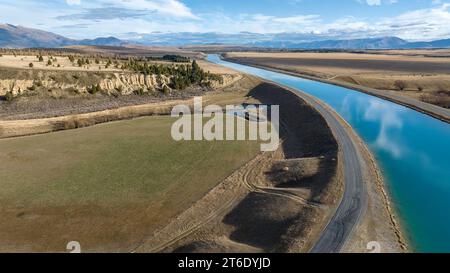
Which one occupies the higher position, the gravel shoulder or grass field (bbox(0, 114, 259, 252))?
the gravel shoulder

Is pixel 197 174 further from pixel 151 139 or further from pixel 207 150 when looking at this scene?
pixel 151 139

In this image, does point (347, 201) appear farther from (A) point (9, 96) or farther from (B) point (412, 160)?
(A) point (9, 96)

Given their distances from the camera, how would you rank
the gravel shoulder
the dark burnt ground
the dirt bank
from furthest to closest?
the gravel shoulder
the dirt bank
the dark burnt ground

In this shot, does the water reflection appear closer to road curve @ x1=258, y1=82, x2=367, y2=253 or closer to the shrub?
road curve @ x1=258, y1=82, x2=367, y2=253

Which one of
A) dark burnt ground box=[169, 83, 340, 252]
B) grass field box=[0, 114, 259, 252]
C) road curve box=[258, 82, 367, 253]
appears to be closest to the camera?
road curve box=[258, 82, 367, 253]

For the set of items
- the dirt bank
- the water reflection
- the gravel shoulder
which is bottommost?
the dirt bank

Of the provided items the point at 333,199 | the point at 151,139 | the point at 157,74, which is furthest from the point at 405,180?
the point at 157,74

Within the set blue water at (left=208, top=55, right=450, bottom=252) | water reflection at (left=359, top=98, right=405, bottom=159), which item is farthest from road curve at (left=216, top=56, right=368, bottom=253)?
water reflection at (left=359, top=98, right=405, bottom=159)

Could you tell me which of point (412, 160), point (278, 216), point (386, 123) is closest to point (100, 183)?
point (278, 216)
